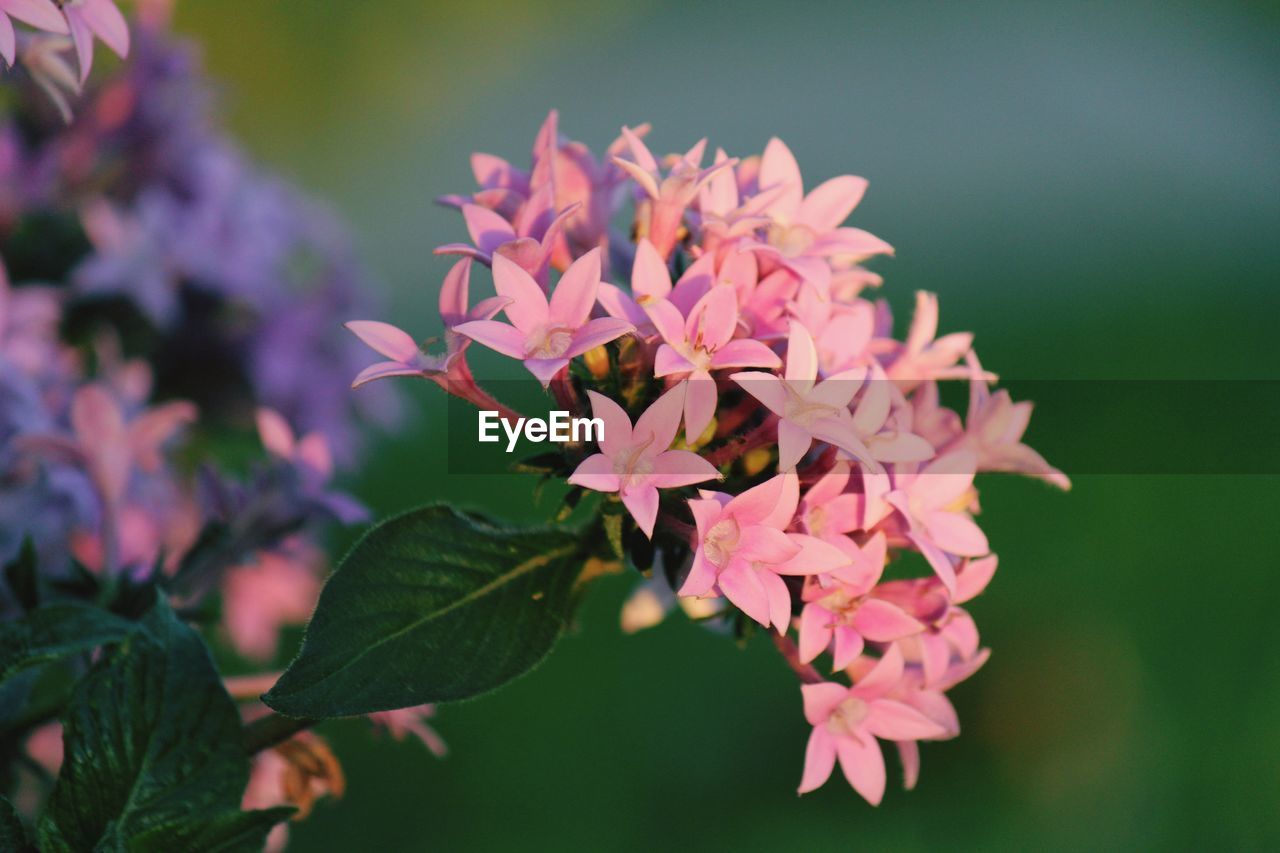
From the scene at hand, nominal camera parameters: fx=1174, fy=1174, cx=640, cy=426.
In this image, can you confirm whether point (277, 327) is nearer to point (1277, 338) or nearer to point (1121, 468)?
point (1121, 468)

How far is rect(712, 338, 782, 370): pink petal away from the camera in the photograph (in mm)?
546

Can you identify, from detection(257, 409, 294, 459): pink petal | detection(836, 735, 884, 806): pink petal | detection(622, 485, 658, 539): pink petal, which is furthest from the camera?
detection(257, 409, 294, 459): pink petal

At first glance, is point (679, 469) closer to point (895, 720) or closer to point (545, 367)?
point (545, 367)

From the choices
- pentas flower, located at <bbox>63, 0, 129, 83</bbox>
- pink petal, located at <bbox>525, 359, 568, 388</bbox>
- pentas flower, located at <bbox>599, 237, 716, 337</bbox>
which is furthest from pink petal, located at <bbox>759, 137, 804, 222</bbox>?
pentas flower, located at <bbox>63, 0, 129, 83</bbox>

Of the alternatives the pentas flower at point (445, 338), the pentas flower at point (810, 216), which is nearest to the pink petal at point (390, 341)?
the pentas flower at point (445, 338)

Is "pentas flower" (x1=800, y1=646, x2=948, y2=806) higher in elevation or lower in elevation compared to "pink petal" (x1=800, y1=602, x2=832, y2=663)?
lower

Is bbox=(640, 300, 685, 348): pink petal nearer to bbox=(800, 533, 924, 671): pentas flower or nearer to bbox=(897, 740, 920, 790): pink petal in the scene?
bbox=(800, 533, 924, 671): pentas flower

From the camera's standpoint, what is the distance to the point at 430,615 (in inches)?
22.9

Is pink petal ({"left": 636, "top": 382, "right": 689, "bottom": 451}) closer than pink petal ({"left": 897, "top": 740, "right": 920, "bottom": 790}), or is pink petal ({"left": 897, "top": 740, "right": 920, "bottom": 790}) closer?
pink petal ({"left": 636, "top": 382, "right": 689, "bottom": 451})

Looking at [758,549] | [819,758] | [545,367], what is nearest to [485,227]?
[545,367]

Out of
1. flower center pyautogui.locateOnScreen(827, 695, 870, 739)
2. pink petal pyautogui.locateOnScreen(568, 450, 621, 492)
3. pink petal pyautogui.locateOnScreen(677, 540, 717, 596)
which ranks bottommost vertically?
flower center pyautogui.locateOnScreen(827, 695, 870, 739)

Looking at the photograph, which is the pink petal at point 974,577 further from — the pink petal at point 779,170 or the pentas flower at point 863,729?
the pink petal at point 779,170

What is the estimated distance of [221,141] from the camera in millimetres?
1495

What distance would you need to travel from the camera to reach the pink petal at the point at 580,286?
0.57 metres
